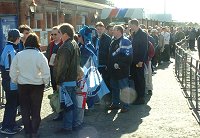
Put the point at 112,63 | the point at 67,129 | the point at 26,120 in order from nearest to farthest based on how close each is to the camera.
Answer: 1. the point at 26,120
2. the point at 67,129
3. the point at 112,63

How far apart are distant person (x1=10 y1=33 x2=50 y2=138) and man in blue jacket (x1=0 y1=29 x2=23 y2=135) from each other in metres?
0.48

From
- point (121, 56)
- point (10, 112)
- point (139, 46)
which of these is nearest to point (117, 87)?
point (121, 56)

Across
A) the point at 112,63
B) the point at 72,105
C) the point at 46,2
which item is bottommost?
the point at 72,105

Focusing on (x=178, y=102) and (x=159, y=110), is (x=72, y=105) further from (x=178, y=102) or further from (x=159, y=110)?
(x=178, y=102)

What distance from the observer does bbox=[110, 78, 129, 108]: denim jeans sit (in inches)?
329

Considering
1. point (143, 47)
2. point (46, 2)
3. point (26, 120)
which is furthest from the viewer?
point (46, 2)

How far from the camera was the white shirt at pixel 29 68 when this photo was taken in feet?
19.8

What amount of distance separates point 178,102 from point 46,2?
10.4 meters

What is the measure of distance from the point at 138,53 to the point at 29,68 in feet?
11.3

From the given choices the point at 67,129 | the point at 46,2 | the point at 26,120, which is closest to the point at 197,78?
the point at 67,129

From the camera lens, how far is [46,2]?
707 inches

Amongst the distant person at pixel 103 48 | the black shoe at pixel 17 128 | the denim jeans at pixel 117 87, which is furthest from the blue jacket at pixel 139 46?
the black shoe at pixel 17 128

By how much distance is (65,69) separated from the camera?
6.47 m

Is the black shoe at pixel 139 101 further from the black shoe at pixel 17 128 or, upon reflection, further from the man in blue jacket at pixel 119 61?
the black shoe at pixel 17 128
